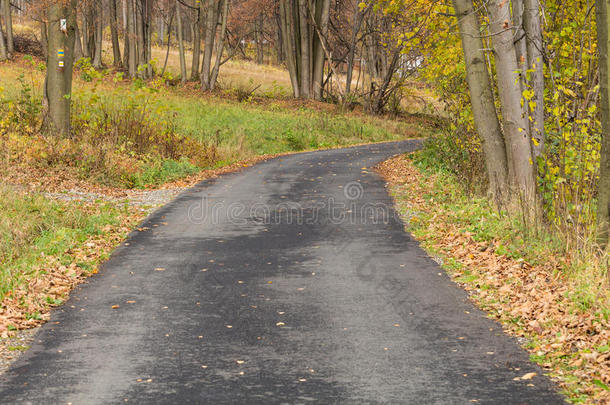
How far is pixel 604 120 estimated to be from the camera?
321 inches

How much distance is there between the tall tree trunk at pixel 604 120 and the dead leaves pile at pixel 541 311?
821 mm

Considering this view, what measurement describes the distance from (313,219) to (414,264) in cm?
399

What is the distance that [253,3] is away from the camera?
55.2 m

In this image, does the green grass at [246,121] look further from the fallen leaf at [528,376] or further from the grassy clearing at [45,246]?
the fallen leaf at [528,376]

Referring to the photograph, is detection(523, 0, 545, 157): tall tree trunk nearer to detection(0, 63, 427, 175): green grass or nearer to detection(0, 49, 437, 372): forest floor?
detection(0, 49, 437, 372): forest floor

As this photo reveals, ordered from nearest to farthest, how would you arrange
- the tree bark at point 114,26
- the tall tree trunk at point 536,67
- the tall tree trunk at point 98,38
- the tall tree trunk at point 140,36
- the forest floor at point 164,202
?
1. the forest floor at point 164,202
2. the tall tree trunk at point 536,67
3. the tall tree trunk at point 140,36
4. the tree bark at point 114,26
5. the tall tree trunk at point 98,38

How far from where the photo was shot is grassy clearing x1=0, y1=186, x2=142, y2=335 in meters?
8.30

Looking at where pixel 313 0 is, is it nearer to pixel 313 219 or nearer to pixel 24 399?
pixel 313 219

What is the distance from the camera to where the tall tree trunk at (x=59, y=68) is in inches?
778

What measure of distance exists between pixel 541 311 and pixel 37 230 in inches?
327

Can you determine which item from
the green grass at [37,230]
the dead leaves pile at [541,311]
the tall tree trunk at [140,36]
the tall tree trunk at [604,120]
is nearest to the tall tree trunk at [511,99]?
the dead leaves pile at [541,311]

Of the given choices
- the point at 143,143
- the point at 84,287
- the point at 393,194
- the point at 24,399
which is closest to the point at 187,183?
the point at 143,143

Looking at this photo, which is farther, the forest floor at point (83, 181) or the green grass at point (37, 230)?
the green grass at point (37, 230)

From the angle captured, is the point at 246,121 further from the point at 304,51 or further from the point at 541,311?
the point at 541,311
